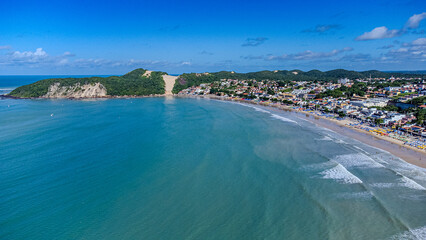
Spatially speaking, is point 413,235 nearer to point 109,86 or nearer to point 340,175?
point 340,175

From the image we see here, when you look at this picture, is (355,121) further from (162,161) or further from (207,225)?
(207,225)

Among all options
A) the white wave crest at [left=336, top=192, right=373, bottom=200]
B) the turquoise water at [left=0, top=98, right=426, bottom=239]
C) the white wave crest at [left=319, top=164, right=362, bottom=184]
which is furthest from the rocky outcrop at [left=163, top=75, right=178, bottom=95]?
the white wave crest at [left=336, top=192, right=373, bottom=200]

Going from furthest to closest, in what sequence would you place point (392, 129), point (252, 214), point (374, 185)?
1. point (392, 129)
2. point (374, 185)
3. point (252, 214)

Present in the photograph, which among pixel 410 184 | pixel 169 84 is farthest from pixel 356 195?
pixel 169 84

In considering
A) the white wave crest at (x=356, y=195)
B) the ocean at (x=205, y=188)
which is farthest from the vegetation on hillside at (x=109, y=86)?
the white wave crest at (x=356, y=195)

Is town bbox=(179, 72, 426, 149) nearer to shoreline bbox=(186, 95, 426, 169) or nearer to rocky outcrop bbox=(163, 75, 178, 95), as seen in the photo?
shoreline bbox=(186, 95, 426, 169)

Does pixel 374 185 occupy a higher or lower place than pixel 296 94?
lower

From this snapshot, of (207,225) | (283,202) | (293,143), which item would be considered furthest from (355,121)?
(207,225)
